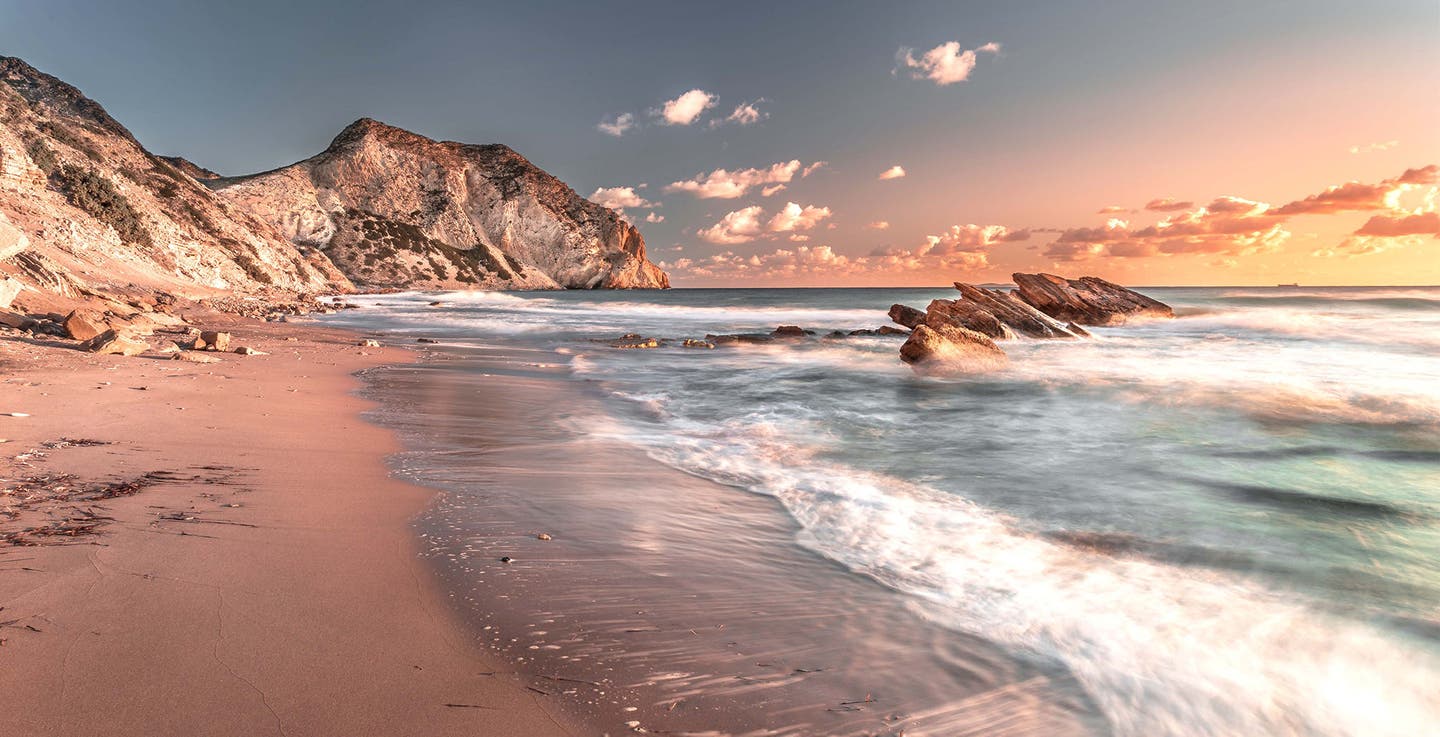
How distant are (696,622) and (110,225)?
3588cm

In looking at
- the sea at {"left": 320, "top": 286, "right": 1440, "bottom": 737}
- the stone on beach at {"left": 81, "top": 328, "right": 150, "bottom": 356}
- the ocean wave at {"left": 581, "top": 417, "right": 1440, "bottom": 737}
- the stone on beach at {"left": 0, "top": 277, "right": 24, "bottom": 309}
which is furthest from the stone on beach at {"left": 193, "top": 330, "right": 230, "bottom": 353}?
the ocean wave at {"left": 581, "top": 417, "right": 1440, "bottom": 737}

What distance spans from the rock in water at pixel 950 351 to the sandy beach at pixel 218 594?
11925 mm

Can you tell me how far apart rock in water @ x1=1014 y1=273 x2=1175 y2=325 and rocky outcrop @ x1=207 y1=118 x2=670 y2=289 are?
72845 millimetres

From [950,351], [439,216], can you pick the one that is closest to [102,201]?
[950,351]

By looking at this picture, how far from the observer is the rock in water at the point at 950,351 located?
1434cm

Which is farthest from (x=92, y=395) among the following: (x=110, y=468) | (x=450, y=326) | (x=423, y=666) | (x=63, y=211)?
(x=63, y=211)

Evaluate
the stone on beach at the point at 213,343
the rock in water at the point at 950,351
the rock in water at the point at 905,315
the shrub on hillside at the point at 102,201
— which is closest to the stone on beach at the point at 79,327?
the stone on beach at the point at 213,343

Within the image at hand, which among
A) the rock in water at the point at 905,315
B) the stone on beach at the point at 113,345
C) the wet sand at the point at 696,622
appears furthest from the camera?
the rock in water at the point at 905,315

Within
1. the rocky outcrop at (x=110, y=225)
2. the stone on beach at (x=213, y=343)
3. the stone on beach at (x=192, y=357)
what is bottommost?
the stone on beach at (x=192, y=357)

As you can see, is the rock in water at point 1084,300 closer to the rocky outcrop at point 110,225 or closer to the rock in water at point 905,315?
the rock in water at point 905,315

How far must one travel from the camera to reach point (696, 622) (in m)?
2.97

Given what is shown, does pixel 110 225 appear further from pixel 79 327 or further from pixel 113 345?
pixel 113 345

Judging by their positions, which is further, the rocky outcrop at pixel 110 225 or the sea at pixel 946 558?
the rocky outcrop at pixel 110 225

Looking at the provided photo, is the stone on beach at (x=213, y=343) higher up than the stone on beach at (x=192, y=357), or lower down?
higher up
